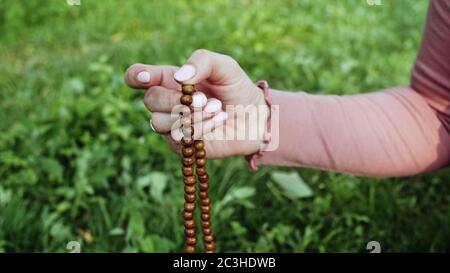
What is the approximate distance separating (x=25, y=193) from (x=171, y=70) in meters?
0.75

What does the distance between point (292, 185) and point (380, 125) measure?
0.43 m

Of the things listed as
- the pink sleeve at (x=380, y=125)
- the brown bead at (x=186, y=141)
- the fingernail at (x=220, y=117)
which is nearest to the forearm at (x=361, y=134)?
the pink sleeve at (x=380, y=125)

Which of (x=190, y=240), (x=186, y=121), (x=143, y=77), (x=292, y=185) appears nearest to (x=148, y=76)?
(x=143, y=77)

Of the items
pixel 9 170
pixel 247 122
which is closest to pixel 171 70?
pixel 247 122

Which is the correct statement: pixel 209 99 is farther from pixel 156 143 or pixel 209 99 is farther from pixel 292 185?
pixel 156 143

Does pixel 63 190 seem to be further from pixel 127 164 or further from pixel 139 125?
pixel 139 125

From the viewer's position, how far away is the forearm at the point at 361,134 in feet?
3.38

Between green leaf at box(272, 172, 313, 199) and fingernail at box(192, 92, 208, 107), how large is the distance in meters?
0.70

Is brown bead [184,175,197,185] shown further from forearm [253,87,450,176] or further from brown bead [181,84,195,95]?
forearm [253,87,450,176]

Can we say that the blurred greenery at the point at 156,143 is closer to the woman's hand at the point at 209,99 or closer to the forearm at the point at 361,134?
the forearm at the point at 361,134

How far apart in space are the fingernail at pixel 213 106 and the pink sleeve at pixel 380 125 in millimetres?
207

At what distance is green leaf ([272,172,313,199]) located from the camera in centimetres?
145

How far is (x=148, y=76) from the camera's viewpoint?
2.67 feet
